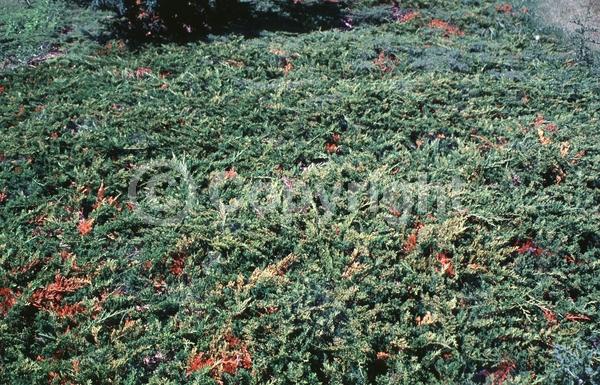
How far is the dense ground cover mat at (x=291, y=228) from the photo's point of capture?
2.91m

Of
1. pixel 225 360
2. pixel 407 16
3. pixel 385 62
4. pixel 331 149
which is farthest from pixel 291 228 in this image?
pixel 407 16

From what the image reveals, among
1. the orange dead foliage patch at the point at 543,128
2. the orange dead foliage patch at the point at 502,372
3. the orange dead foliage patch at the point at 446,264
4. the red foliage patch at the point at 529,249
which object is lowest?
the orange dead foliage patch at the point at 502,372

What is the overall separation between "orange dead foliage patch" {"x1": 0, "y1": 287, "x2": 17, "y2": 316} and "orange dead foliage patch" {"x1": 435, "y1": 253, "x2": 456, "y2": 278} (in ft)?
9.34

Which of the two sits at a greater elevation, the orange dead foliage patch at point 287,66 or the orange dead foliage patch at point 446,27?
the orange dead foliage patch at point 446,27

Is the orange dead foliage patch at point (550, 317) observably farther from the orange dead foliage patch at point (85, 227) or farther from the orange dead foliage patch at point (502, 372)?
the orange dead foliage patch at point (85, 227)

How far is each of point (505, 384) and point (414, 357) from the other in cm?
58

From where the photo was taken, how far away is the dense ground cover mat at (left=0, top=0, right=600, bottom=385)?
9.55 ft

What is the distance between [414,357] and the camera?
294 centimetres

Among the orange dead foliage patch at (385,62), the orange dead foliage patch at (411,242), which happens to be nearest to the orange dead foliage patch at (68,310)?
the orange dead foliage patch at (411,242)

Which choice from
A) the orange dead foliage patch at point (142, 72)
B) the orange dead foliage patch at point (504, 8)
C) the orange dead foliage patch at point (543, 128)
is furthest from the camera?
the orange dead foliage patch at point (504, 8)

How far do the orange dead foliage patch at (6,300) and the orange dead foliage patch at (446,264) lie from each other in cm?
285

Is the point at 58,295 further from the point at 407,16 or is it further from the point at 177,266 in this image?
the point at 407,16

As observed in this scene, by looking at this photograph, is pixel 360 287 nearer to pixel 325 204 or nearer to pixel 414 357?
pixel 414 357

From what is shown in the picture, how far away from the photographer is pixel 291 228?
352 cm
